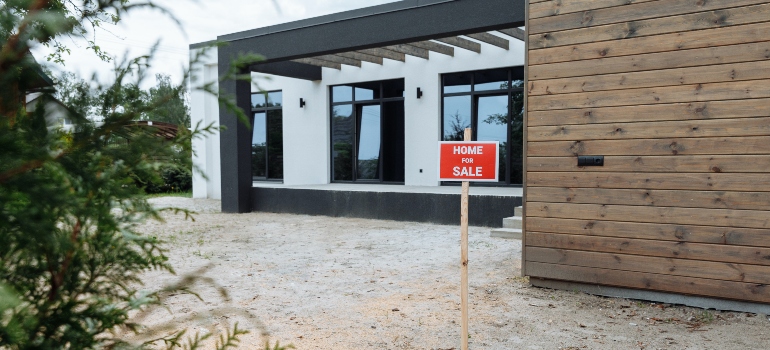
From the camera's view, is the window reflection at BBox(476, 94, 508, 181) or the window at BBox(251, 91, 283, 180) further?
the window at BBox(251, 91, 283, 180)

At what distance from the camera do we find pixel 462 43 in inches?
427

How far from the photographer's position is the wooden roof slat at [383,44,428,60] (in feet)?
37.1

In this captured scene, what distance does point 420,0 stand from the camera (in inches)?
346

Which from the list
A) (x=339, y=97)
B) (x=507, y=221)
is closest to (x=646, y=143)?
(x=507, y=221)

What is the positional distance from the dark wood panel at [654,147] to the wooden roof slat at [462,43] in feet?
18.0

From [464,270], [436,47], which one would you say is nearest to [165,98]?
[464,270]

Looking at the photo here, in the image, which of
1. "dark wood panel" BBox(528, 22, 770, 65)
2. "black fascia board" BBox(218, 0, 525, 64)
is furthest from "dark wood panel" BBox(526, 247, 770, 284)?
"black fascia board" BBox(218, 0, 525, 64)

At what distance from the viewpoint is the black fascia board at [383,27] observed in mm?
8094

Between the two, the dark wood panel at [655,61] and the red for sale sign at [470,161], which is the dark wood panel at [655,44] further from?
the red for sale sign at [470,161]

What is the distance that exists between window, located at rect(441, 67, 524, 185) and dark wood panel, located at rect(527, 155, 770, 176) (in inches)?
223

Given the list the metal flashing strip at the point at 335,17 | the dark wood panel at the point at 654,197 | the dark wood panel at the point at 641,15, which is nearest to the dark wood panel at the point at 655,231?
the dark wood panel at the point at 654,197

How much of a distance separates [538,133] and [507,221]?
11.1ft

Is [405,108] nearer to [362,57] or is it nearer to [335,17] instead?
[362,57]

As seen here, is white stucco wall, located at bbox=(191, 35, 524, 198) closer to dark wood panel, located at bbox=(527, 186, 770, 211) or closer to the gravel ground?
the gravel ground
